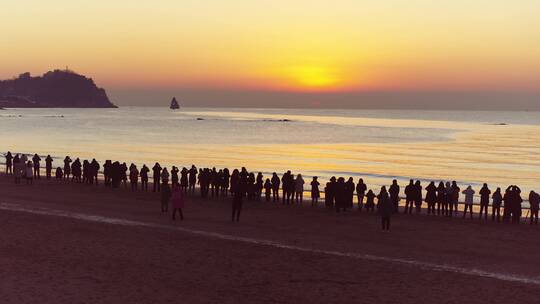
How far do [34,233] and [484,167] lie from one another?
5256cm

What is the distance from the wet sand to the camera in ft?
46.9

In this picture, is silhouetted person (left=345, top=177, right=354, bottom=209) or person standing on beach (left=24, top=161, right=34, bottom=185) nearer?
silhouetted person (left=345, top=177, right=354, bottom=209)

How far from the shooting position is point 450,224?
2484cm

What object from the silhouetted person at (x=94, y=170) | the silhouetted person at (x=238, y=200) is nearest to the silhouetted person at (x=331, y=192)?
the silhouetted person at (x=238, y=200)

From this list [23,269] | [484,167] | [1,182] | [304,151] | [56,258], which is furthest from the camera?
[304,151]

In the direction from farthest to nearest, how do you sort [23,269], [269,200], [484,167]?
[484,167] < [269,200] < [23,269]

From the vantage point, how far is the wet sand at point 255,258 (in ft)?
46.9

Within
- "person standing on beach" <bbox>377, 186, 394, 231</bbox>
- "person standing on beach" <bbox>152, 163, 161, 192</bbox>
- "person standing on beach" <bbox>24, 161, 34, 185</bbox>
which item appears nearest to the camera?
"person standing on beach" <bbox>377, 186, 394, 231</bbox>

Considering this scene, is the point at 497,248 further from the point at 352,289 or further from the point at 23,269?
the point at 23,269

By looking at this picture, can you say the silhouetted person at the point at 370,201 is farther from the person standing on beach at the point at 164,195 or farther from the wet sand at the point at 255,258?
the person standing on beach at the point at 164,195

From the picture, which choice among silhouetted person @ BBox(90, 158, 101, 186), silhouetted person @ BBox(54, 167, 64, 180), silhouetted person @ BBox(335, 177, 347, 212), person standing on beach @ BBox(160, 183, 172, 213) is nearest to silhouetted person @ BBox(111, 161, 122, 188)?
silhouetted person @ BBox(90, 158, 101, 186)

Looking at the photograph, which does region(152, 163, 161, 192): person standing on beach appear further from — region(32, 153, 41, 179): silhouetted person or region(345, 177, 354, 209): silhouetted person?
region(345, 177, 354, 209): silhouetted person

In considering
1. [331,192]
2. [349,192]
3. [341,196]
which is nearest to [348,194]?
[349,192]

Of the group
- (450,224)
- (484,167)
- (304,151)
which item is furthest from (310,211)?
(304,151)
